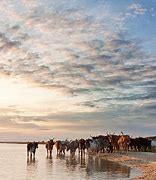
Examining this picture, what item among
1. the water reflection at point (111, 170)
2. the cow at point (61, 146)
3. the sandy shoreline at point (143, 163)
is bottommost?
the water reflection at point (111, 170)

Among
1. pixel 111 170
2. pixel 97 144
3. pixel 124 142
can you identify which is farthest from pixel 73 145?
pixel 111 170

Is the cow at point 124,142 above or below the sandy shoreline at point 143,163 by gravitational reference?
above

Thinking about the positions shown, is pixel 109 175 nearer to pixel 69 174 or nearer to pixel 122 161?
pixel 69 174

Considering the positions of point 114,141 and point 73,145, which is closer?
point 73,145

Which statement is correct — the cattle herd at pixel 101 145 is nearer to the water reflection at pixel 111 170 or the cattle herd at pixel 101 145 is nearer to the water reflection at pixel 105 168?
the water reflection at pixel 105 168

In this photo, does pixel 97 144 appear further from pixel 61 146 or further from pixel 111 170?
pixel 111 170

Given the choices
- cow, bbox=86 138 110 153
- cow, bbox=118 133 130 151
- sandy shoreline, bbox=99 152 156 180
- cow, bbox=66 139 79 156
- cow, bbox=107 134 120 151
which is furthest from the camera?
cow, bbox=118 133 130 151

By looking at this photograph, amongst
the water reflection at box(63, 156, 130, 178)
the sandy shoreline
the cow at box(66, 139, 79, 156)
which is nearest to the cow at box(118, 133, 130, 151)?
the cow at box(66, 139, 79, 156)

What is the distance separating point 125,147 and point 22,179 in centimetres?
4149

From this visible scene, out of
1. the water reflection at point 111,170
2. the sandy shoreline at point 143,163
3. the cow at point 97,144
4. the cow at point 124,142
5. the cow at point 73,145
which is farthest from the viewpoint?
the cow at point 124,142

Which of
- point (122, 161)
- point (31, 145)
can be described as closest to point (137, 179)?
point (122, 161)

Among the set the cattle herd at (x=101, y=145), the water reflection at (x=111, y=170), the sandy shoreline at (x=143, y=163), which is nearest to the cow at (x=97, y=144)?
the cattle herd at (x=101, y=145)

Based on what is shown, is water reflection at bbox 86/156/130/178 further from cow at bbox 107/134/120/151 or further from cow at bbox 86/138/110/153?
cow at bbox 107/134/120/151

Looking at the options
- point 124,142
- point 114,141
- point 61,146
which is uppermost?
point 114,141
